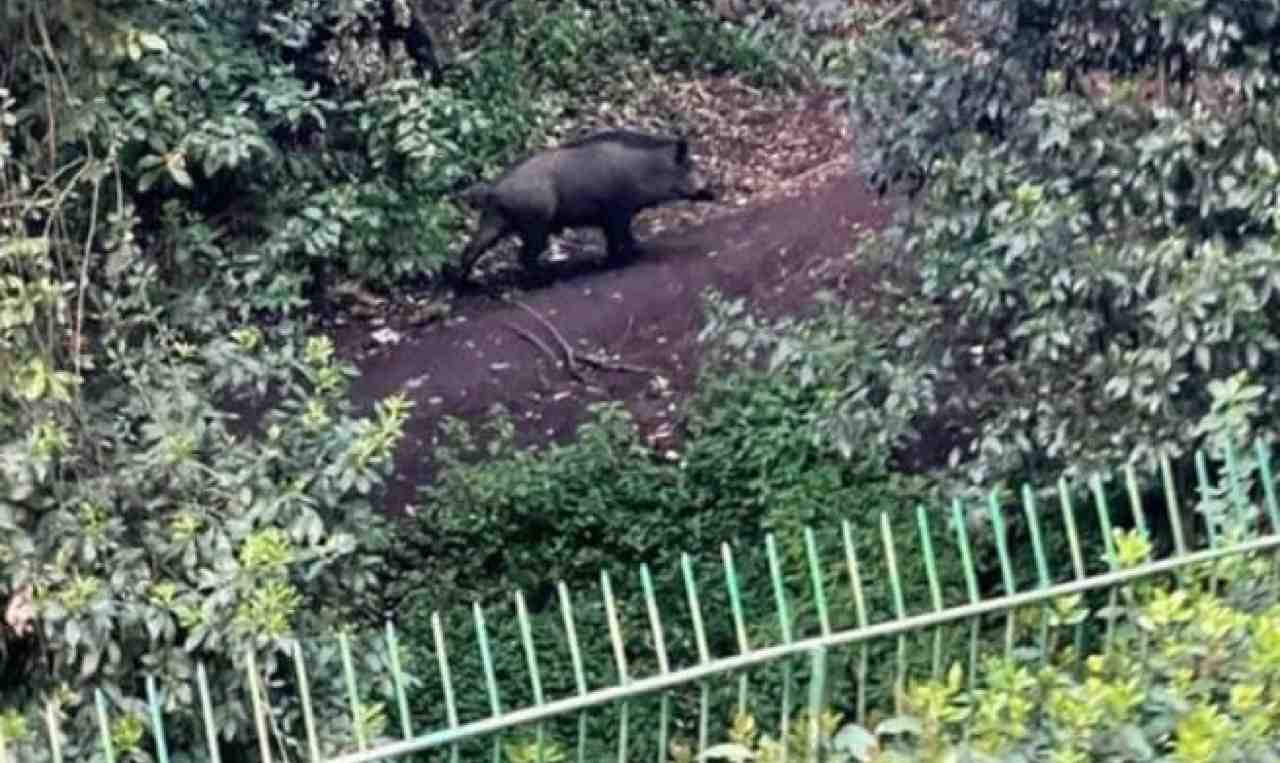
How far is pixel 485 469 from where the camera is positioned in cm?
877

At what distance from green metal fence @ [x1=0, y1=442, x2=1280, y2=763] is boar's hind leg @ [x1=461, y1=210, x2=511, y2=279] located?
3798 mm

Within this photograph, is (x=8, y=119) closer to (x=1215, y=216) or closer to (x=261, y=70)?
(x=261, y=70)

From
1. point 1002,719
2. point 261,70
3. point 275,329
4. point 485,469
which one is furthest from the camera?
point 485,469

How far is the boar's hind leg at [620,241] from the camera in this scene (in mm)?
11875

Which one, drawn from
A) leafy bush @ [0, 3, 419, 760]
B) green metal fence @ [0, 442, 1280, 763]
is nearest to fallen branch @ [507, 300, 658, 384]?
green metal fence @ [0, 442, 1280, 763]

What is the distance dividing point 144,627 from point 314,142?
11.0 ft

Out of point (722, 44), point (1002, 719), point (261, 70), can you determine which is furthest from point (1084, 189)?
point (722, 44)

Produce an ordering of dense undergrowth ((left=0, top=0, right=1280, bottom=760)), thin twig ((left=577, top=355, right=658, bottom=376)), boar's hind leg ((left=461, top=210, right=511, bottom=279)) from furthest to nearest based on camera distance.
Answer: boar's hind leg ((left=461, top=210, right=511, bottom=279)), thin twig ((left=577, top=355, right=658, bottom=376)), dense undergrowth ((left=0, top=0, right=1280, bottom=760))

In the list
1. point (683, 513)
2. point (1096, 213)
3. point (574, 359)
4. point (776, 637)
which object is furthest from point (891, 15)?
point (574, 359)

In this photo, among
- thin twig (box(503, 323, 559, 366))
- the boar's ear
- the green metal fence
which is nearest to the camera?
the green metal fence

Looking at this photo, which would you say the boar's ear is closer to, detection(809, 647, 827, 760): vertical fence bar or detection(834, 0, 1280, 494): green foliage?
detection(834, 0, 1280, 494): green foliage

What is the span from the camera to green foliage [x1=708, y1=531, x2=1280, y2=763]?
3.69 metres

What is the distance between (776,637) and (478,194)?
201 inches

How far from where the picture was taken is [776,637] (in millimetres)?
7176
